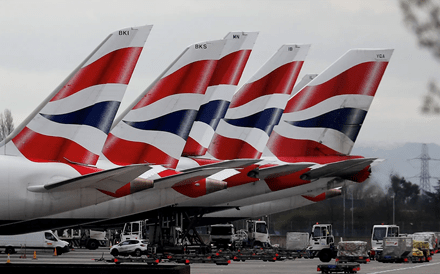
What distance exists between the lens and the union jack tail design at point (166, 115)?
2597cm

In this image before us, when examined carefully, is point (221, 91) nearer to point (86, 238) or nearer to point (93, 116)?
point (93, 116)

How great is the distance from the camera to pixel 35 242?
55.9 m

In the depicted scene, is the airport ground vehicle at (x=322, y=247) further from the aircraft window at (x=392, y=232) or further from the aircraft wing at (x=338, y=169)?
the aircraft wing at (x=338, y=169)

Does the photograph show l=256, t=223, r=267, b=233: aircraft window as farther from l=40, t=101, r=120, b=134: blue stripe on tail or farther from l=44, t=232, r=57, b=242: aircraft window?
l=40, t=101, r=120, b=134: blue stripe on tail

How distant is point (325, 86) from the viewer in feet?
116

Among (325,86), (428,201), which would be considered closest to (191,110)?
(325,86)

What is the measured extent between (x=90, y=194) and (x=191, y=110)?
6.81 m

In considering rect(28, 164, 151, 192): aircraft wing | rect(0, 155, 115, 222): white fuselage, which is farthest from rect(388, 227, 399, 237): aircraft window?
rect(0, 155, 115, 222): white fuselage

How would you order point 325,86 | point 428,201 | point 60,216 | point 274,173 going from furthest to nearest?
point 428,201 < point 325,86 < point 274,173 < point 60,216

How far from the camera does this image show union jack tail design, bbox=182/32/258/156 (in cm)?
3222

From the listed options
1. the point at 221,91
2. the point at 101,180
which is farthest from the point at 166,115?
the point at 101,180

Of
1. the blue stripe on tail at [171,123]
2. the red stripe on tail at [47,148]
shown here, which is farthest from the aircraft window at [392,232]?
the red stripe on tail at [47,148]

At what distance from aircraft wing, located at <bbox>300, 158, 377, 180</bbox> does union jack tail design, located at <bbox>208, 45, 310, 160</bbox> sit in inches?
104

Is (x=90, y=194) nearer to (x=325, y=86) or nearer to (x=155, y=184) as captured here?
(x=155, y=184)
